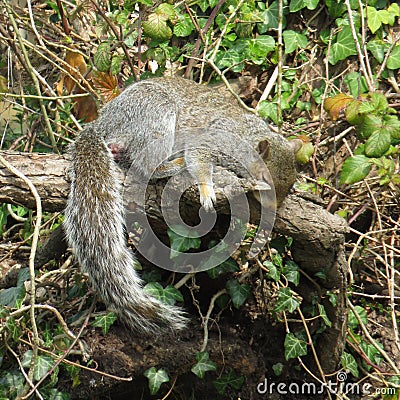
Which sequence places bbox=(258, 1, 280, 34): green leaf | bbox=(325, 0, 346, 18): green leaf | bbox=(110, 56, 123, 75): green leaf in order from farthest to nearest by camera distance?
bbox=(258, 1, 280, 34): green leaf
bbox=(325, 0, 346, 18): green leaf
bbox=(110, 56, 123, 75): green leaf

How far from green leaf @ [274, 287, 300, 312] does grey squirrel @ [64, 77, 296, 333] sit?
476 millimetres

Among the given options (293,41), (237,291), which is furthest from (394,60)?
(237,291)

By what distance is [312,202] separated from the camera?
3.07 m

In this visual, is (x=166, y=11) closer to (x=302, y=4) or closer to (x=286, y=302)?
(x=302, y=4)

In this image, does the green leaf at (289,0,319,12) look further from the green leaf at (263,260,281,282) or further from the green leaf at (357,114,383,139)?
the green leaf at (263,260,281,282)

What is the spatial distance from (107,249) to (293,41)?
2.55m

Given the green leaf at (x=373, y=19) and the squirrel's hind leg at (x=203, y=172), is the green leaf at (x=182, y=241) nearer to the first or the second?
the squirrel's hind leg at (x=203, y=172)

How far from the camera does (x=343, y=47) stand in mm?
4582

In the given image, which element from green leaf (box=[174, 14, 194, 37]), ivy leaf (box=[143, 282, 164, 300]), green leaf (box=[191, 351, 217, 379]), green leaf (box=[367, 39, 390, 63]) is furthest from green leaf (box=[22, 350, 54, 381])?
green leaf (box=[367, 39, 390, 63])

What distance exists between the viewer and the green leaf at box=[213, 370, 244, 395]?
10.3ft

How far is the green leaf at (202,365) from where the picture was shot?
2975 mm

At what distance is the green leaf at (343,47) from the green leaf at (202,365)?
256 cm

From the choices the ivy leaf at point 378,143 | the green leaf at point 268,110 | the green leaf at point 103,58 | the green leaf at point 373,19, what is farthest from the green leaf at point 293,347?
the green leaf at point 373,19

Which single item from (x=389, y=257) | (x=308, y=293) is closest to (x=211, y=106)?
(x=308, y=293)
